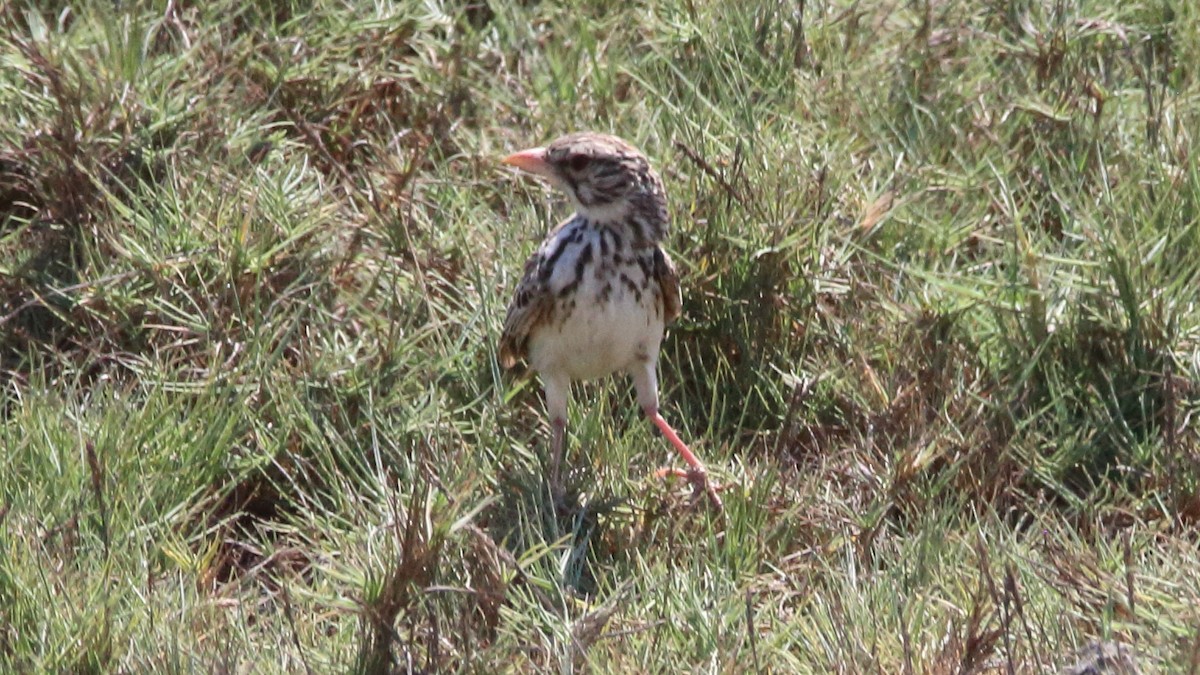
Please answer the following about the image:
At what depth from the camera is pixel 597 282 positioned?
608 centimetres

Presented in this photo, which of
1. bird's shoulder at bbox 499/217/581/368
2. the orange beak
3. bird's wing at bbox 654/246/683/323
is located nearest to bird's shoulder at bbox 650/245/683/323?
bird's wing at bbox 654/246/683/323

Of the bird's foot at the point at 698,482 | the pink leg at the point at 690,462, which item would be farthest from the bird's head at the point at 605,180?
the bird's foot at the point at 698,482

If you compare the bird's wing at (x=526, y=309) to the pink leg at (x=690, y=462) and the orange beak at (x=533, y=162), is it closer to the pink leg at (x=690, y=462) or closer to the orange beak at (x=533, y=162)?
the orange beak at (x=533, y=162)

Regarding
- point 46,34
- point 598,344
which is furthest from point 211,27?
point 598,344

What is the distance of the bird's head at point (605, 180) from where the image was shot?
6.16 metres

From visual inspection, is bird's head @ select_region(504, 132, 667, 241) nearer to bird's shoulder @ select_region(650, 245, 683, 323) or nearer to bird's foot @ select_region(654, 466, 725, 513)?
bird's shoulder @ select_region(650, 245, 683, 323)

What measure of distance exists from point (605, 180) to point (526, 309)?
0.50 meters

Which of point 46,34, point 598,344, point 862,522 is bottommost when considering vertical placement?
point 862,522

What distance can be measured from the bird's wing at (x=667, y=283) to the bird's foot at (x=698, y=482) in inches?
21.4

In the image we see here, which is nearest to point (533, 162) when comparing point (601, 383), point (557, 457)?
point (601, 383)

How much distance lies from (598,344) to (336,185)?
174cm

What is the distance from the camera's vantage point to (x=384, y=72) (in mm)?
7660

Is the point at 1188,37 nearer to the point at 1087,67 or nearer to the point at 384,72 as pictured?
the point at 1087,67

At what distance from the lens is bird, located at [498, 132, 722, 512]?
19.9 feet
